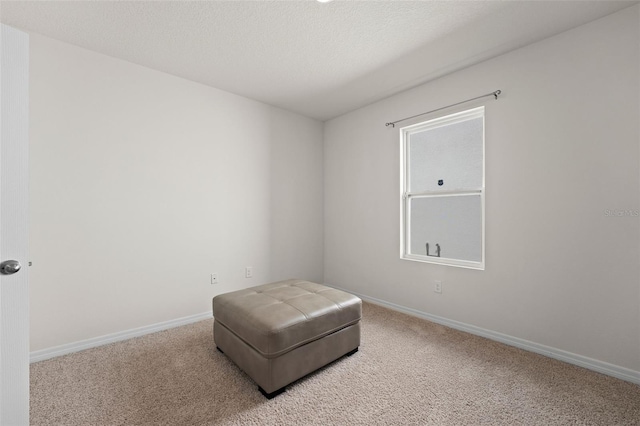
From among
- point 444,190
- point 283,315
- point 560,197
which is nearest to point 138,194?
point 283,315

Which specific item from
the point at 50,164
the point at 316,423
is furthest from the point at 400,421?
the point at 50,164

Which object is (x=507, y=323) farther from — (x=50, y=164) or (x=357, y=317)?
(x=50, y=164)

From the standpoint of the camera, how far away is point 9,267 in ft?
3.59

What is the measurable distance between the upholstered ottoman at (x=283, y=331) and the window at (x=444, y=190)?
4.14ft

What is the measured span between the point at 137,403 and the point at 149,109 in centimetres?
239

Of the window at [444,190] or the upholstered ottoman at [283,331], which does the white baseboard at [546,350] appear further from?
the upholstered ottoman at [283,331]

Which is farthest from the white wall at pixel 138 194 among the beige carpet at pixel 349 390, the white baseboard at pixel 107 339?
the beige carpet at pixel 349 390

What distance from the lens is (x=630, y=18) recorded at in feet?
6.07

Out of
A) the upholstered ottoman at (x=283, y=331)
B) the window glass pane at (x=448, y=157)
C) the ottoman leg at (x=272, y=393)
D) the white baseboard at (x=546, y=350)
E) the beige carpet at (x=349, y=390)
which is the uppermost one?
the window glass pane at (x=448, y=157)

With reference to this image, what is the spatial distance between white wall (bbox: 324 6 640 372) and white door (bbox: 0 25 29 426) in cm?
293

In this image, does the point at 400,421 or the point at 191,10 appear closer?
the point at 400,421

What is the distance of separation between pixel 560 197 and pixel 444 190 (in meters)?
0.94

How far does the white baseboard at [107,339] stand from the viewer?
2148 mm

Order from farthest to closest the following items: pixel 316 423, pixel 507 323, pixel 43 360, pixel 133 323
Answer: pixel 133 323
pixel 507 323
pixel 43 360
pixel 316 423
